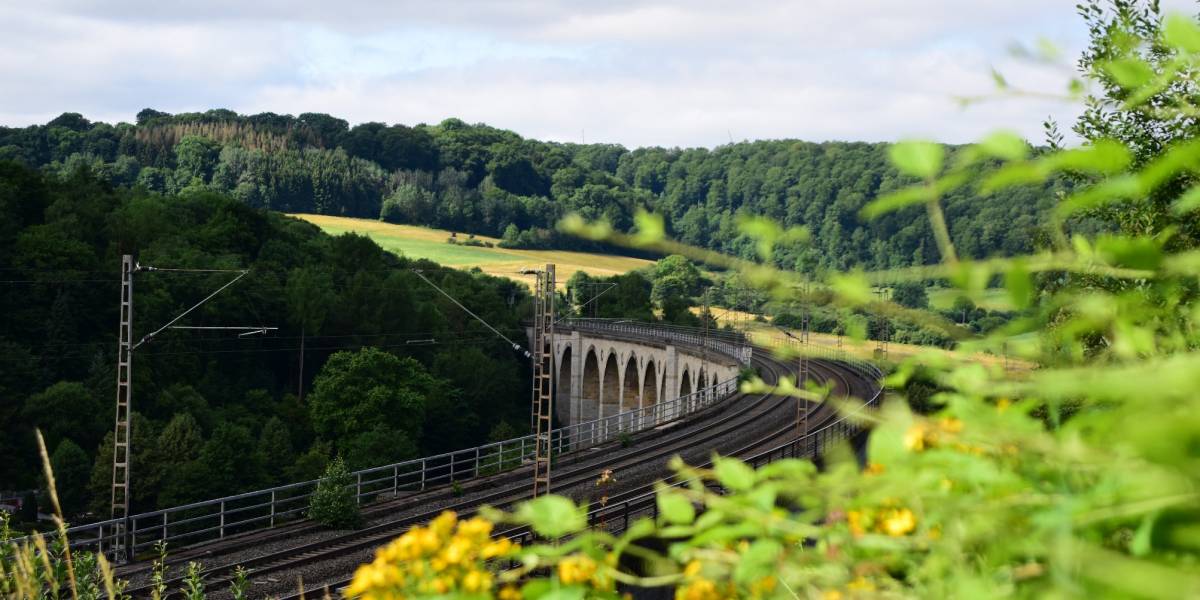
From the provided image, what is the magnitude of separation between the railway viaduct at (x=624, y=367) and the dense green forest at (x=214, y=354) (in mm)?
8713

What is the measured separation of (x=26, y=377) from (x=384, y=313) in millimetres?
27680

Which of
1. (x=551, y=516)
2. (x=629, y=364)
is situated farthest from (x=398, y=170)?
(x=551, y=516)

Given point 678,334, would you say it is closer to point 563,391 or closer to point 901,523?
point 563,391

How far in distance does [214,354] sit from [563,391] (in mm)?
50020

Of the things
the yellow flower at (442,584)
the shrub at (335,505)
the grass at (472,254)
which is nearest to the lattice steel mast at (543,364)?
the shrub at (335,505)

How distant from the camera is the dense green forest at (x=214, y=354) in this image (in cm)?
5231

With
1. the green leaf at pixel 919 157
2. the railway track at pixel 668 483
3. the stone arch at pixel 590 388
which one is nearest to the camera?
the green leaf at pixel 919 157

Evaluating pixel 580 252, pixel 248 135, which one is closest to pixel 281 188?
pixel 248 135

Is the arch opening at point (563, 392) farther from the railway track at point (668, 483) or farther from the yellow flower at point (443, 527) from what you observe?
the yellow flower at point (443, 527)

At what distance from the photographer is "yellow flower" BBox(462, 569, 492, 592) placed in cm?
260

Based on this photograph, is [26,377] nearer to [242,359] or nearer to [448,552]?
[242,359]

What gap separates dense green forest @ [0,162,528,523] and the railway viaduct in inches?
343

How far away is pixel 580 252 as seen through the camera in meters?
142

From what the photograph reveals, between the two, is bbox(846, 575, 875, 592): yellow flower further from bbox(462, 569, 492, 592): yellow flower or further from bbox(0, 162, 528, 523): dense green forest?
bbox(0, 162, 528, 523): dense green forest
